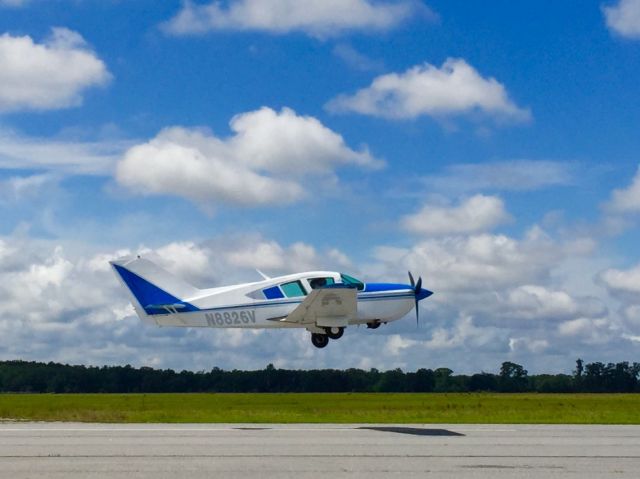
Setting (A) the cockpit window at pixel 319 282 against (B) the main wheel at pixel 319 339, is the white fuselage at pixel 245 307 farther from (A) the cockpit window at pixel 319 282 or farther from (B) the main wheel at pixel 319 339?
(B) the main wheel at pixel 319 339

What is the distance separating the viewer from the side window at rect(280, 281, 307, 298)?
2858 cm

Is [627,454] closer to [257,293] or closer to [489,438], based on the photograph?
[489,438]

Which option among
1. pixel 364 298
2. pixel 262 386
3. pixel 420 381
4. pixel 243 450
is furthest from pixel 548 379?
pixel 243 450

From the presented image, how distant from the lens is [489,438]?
2198cm

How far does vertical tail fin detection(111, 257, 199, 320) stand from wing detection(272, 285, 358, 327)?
353 centimetres

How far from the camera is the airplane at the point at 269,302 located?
28453 millimetres

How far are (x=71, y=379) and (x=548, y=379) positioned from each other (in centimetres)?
8196

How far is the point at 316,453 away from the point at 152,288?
1324cm

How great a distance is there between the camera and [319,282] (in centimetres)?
2841

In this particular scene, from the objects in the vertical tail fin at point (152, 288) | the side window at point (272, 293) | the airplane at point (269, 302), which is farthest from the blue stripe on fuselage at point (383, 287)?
the vertical tail fin at point (152, 288)

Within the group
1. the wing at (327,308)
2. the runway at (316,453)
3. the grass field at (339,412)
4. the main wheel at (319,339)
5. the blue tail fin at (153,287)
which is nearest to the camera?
the runway at (316,453)

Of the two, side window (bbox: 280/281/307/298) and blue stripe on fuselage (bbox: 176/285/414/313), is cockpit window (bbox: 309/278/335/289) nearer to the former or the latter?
side window (bbox: 280/281/307/298)

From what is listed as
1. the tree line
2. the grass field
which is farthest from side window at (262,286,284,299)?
the tree line

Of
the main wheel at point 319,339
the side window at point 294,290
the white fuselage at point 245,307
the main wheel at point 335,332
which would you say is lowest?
the main wheel at point 319,339
